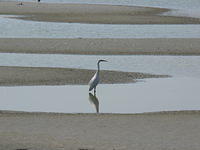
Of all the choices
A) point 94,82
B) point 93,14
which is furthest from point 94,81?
point 93,14

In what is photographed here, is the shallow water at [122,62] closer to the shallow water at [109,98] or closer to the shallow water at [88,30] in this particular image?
the shallow water at [109,98]

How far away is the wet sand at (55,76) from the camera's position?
21.0 meters

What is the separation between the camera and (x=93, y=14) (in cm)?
4669

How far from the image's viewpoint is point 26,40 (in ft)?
104

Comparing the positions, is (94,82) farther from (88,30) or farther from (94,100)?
(88,30)

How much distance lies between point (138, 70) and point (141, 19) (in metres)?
19.8

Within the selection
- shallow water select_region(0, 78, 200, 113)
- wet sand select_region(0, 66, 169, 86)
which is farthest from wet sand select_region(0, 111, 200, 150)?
wet sand select_region(0, 66, 169, 86)

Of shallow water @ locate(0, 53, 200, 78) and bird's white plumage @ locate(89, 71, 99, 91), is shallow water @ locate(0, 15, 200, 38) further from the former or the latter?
bird's white plumage @ locate(89, 71, 99, 91)

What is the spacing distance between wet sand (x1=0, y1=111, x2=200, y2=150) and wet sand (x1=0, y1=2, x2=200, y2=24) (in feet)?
85.4

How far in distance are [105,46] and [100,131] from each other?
15977 millimetres

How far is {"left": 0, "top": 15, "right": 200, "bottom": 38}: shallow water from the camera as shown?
1351 inches

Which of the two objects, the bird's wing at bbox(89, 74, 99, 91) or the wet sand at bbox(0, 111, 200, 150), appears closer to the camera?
the wet sand at bbox(0, 111, 200, 150)

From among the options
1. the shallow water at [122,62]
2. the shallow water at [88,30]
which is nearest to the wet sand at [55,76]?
the shallow water at [122,62]

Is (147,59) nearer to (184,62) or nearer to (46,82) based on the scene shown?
(184,62)
